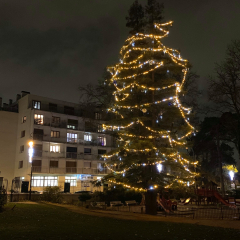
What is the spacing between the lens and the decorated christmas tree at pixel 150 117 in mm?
19094

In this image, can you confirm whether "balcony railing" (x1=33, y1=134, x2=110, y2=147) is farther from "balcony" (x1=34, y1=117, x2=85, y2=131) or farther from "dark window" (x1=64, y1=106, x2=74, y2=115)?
"dark window" (x1=64, y1=106, x2=74, y2=115)

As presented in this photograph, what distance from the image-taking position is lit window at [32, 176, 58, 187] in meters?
45.6

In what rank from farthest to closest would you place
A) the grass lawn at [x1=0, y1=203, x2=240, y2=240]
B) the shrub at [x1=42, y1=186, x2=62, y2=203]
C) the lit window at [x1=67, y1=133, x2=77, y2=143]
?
1. the lit window at [x1=67, y1=133, x2=77, y2=143]
2. the shrub at [x1=42, y1=186, x2=62, y2=203]
3. the grass lawn at [x1=0, y1=203, x2=240, y2=240]

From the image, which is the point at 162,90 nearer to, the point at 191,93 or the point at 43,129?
Result: the point at 191,93

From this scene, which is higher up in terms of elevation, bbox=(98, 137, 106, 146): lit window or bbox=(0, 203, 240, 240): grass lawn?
bbox=(98, 137, 106, 146): lit window

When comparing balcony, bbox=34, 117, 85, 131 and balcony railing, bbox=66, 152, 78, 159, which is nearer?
balcony, bbox=34, 117, 85, 131

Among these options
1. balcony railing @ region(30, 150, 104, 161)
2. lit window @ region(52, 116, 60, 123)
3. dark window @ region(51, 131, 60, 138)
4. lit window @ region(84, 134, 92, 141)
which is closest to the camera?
balcony railing @ region(30, 150, 104, 161)

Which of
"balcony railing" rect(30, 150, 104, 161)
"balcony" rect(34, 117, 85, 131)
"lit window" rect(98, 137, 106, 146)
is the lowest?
"balcony railing" rect(30, 150, 104, 161)

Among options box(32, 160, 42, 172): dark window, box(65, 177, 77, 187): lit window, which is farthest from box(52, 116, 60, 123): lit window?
box(65, 177, 77, 187): lit window

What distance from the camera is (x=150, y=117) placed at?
66.7 feet

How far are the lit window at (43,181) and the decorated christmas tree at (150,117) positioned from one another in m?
28.2

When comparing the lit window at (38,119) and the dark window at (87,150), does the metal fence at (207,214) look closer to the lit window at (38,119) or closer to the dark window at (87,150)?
the lit window at (38,119)

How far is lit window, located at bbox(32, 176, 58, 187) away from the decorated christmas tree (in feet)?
92.5

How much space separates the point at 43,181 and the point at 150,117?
103ft
